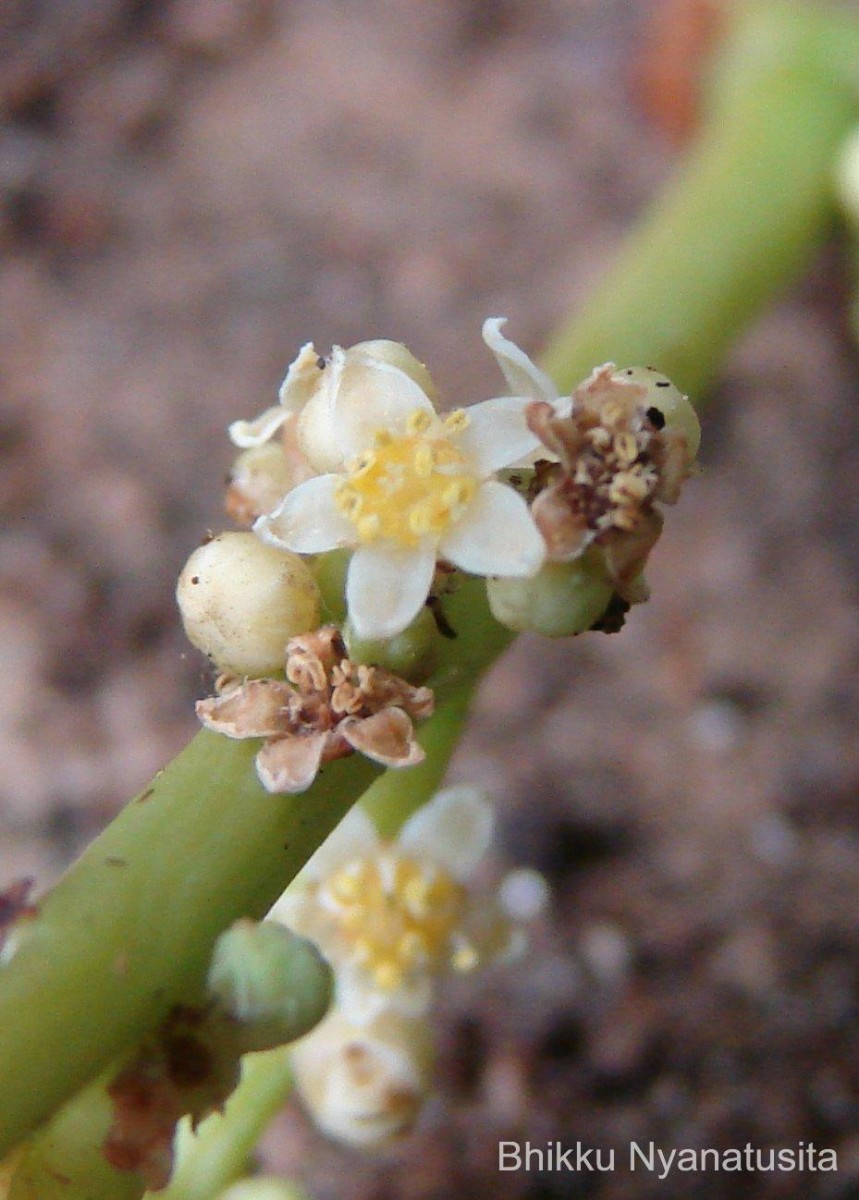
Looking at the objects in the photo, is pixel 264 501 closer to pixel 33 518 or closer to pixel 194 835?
pixel 194 835

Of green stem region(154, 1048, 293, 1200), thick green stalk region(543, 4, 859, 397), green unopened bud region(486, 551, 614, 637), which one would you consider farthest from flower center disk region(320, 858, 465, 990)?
thick green stalk region(543, 4, 859, 397)

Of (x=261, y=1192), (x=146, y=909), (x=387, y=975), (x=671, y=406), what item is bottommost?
(x=261, y=1192)

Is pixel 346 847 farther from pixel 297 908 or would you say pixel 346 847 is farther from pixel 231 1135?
pixel 231 1135

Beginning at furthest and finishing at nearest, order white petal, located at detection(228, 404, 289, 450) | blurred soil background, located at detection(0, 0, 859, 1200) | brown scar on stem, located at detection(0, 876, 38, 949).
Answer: blurred soil background, located at detection(0, 0, 859, 1200) < white petal, located at detection(228, 404, 289, 450) < brown scar on stem, located at detection(0, 876, 38, 949)

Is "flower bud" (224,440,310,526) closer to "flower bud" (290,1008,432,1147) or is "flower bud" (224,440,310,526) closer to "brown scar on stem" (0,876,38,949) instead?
"brown scar on stem" (0,876,38,949)

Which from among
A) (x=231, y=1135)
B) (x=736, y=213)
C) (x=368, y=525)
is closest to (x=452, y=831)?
(x=231, y=1135)

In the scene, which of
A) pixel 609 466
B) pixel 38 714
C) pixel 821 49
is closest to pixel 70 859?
pixel 38 714
